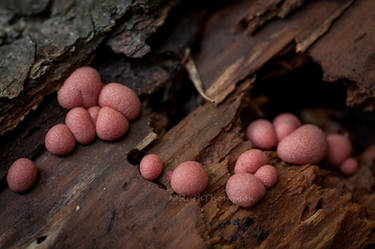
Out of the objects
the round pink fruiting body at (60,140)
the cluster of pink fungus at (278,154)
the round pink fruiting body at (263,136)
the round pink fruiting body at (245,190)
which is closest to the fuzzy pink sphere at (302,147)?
the cluster of pink fungus at (278,154)

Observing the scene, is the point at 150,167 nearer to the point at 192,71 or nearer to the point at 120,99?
the point at 120,99

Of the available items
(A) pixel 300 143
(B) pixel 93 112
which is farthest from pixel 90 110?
(A) pixel 300 143

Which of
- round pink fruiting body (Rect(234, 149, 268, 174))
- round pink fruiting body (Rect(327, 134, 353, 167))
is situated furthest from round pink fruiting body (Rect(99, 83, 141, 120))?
round pink fruiting body (Rect(327, 134, 353, 167))

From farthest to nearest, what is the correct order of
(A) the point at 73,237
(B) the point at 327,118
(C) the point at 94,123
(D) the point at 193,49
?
(B) the point at 327,118, (D) the point at 193,49, (C) the point at 94,123, (A) the point at 73,237

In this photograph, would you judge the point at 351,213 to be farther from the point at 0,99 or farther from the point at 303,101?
the point at 0,99

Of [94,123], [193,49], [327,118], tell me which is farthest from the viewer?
[327,118]

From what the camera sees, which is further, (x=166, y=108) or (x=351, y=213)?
(x=166, y=108)

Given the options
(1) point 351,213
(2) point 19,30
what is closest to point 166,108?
(2) point 19,30
